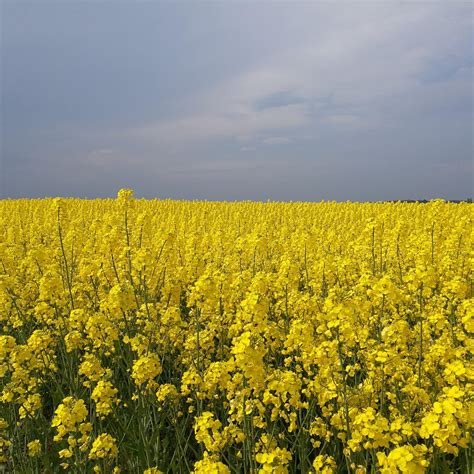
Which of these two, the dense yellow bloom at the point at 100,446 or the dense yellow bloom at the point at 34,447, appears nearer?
the dense yellow bloom at the point at 100,446

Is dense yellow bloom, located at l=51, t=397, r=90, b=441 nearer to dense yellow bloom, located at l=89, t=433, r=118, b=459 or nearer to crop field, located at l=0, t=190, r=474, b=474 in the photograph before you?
crop field, located at l=0, t=190, r=474, b=474

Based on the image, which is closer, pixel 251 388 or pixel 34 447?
pixel 251 388

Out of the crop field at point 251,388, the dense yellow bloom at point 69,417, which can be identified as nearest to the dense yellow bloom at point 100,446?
the crop field at point 251,388

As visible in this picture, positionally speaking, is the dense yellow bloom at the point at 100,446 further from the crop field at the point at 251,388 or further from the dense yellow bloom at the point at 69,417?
the dense yellow bloom at the point at 69,417

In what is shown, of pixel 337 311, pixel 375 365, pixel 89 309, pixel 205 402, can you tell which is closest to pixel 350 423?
pixel 375 365

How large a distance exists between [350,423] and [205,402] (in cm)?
206

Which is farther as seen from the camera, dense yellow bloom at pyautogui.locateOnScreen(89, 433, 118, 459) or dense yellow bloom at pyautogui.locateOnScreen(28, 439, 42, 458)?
dense yellow bloom at pyautogui.locateOnScreen(28, 439, 42, 458)

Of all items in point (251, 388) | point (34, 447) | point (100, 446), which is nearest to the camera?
point (251, 388)

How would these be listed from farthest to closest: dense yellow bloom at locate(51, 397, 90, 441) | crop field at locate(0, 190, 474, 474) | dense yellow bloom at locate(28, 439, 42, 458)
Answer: dense yellow bloom at locate(28, 439, 42, 458), dense yellow bloom at locate(51, 397, 90, 441), crop field at locate(0, 190, 474, 474)

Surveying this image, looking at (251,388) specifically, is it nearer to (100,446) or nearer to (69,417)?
(100,446)

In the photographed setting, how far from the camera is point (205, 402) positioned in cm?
480

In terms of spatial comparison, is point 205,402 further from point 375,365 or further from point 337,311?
point 337,311

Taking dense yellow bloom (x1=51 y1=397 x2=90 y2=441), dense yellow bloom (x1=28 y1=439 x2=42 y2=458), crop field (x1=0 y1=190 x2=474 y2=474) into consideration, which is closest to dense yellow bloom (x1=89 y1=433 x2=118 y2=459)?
crop field (x1=0 y1=190 x2=474 y2=474)

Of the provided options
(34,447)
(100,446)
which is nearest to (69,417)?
(100,446)
